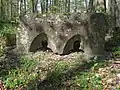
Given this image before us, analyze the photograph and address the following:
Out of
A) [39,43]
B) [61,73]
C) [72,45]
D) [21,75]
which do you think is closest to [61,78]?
[61,73]

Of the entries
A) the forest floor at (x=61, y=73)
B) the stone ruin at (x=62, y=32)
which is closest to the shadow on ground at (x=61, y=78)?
the forest floor at (x=61, y=73)

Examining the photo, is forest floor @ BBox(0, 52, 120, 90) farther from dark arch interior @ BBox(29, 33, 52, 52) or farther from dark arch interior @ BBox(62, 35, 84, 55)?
dark arch interior @ BBox(29, 33, 52, 52)

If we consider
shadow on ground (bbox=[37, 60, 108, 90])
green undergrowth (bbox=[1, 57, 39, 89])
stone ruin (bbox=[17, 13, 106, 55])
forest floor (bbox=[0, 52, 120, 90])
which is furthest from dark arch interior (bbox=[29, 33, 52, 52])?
shadow on ground (bbox=[37, 60, 108, 90])

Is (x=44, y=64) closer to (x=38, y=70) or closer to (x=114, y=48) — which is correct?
(x=38, y=70)

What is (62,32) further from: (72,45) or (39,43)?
(39,43)

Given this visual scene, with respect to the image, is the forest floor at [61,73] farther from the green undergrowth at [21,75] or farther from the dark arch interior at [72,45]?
the dark arch interior at [72,45]

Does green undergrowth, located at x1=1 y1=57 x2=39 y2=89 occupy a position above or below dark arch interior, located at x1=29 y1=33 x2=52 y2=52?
below

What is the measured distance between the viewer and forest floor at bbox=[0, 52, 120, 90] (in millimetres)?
6453

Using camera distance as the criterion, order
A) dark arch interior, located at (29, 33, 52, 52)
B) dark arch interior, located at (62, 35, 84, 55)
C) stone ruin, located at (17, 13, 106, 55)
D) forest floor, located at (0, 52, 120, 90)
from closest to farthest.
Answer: forest floor, located at (0, 52, 120, 90), stone ruin, located at (17, 13, 106, 55), dark arch interior, located at (62, 35, 84, 55), dark arch interior, located at (29, 33, 52, 52)

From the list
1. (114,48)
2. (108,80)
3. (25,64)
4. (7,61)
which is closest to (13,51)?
(7,61)

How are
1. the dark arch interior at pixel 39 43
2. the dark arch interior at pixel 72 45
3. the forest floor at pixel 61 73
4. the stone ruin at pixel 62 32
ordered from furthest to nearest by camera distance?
the dark arch interior at pixel 39 43, the dark arch interior at pixel 72 45, the stone ruin at pixel 62 32, the forest floor at pixel 61 73

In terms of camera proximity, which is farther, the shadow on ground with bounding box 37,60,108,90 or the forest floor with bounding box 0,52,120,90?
the shadow on ground with bounding box 37,60,108,90

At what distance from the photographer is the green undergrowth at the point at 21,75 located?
7035 mm

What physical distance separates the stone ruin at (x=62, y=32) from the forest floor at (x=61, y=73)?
1.36 ft
